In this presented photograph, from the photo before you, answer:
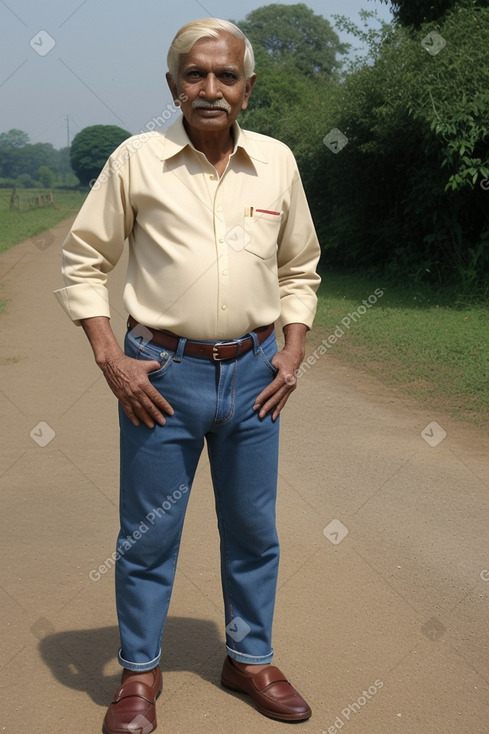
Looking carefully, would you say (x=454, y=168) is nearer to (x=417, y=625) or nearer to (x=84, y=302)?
(x=417, y=625)

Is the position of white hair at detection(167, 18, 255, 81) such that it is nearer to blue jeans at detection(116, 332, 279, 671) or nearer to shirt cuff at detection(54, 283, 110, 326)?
shirt cuff at detection(54, 283, 110, 326)

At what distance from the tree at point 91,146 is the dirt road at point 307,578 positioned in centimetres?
6521

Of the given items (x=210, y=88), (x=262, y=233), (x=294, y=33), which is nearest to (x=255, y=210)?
(x=262, y=233)

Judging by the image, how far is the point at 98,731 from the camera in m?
2.80

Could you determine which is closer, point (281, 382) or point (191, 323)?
point (191, 323)

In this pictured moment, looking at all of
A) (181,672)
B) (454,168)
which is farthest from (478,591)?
(454,168)

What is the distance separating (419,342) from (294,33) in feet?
238

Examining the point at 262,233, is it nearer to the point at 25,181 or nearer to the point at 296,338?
the point at 296,338

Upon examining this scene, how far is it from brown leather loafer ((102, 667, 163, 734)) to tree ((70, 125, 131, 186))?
6827 cm

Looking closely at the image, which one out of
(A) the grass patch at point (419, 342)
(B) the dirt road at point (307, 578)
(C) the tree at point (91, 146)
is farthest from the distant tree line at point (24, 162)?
(B) the dirt road at point (307, 578)

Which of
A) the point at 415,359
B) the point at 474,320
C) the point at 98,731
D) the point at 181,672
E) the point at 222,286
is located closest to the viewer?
the point at 222,286

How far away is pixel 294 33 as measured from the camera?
76.2m

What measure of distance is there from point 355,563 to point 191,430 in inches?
66.1
